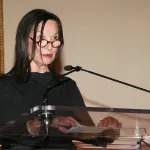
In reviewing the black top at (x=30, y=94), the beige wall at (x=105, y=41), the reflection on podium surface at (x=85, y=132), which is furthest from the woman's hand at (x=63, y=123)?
the beige wall at (x=105, y=41)

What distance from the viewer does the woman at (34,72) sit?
1.21 metres

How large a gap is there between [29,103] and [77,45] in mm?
914

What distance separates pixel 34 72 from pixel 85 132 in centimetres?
47

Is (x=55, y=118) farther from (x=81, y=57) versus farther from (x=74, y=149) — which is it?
(x=81, y=57)

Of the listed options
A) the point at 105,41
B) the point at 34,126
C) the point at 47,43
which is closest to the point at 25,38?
the point at 47,43

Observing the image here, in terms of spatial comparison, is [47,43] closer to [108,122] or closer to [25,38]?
[25,38]

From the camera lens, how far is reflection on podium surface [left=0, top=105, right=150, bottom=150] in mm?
848

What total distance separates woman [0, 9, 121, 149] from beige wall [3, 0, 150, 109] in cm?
66

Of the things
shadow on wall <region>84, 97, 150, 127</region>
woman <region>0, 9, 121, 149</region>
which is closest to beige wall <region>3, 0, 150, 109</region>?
woman <region>0, 9, 121, 149</region>

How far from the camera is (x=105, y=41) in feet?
6.85

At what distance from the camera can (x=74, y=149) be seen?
1.06 m

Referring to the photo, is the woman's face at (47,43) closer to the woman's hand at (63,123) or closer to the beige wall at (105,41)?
the woman's hand at (63,123)

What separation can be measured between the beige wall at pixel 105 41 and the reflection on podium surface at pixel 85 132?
0.93 m

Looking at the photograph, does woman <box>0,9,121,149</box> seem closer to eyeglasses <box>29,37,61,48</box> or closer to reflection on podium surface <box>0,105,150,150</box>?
eyeglasses <box>29,37,61,48</box>
